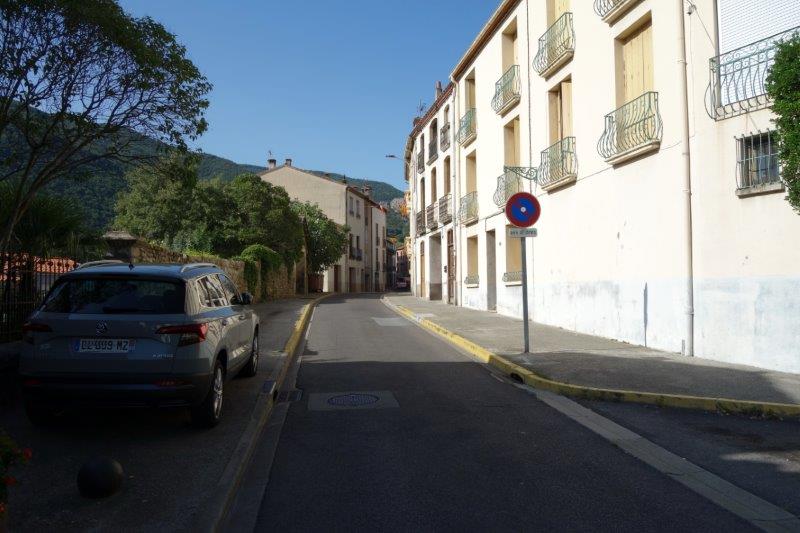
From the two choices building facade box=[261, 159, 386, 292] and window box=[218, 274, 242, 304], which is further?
building facade box=[261, 159, 386, 292]

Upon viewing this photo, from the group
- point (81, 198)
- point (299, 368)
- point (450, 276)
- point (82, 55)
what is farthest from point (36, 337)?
point (450, 276)

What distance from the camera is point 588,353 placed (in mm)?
10625

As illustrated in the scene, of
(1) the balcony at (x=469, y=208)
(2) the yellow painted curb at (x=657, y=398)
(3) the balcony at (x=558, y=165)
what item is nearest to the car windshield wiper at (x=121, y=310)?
(2) the yellow painted curb at (x=657, y=398)

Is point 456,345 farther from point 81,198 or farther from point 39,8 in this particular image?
point 39,8

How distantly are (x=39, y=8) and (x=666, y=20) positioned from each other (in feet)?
30.9

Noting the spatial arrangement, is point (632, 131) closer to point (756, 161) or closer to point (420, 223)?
point (756, 161)

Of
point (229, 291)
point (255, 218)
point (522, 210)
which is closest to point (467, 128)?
point (522, 210)

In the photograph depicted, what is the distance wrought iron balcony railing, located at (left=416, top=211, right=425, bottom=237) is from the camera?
3193 cm

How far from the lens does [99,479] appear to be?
13.5 feet

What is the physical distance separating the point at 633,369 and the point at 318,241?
3799 cm

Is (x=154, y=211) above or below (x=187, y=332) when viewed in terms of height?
above

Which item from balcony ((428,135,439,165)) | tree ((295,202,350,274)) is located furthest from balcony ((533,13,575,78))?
tree ((295,202,350,274))

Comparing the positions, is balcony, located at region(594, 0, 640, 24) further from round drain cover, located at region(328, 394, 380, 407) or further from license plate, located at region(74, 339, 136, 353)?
license plate, located at region(74, 339, 136, 353)

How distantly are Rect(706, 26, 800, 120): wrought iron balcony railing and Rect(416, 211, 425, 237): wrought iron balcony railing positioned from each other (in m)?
22.6
